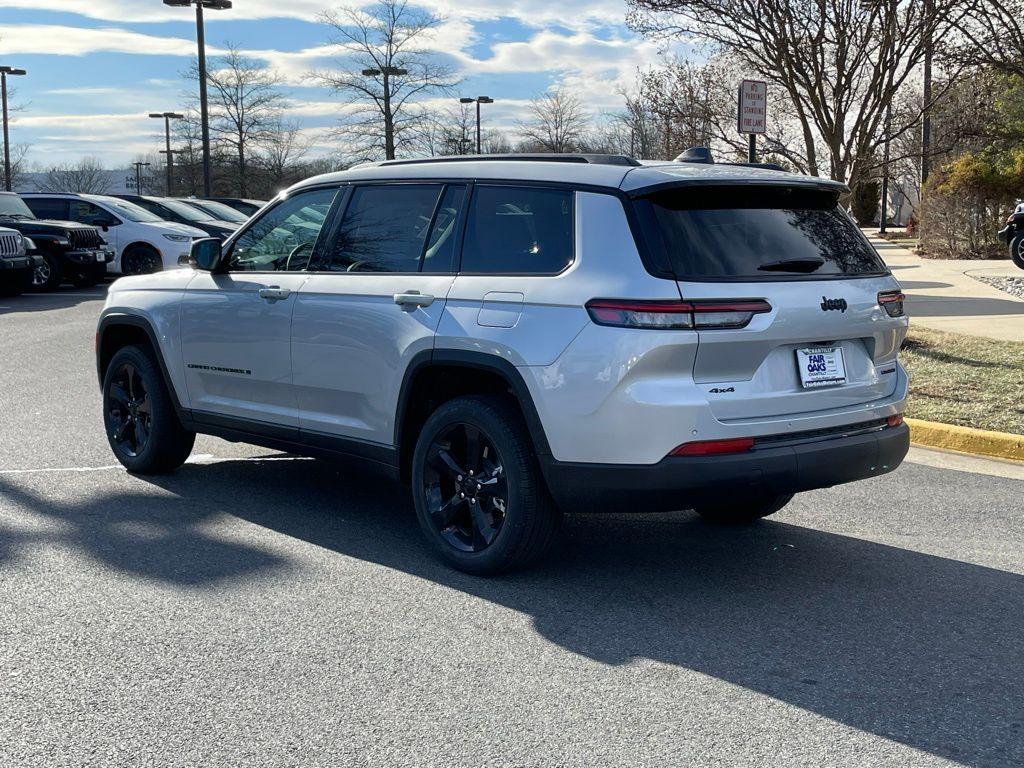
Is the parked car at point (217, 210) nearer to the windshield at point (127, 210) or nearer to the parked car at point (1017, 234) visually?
the windshield at point (127, 210)

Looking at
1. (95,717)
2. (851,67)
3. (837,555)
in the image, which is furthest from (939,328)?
(95,717)

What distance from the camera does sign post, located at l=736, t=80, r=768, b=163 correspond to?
11648 mm

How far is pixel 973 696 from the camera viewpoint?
12.6 feet

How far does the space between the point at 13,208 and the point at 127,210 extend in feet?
7.95

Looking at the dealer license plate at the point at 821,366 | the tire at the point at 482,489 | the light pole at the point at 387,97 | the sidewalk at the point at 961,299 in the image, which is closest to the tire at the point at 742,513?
the dealer license plate at the point at 821,366

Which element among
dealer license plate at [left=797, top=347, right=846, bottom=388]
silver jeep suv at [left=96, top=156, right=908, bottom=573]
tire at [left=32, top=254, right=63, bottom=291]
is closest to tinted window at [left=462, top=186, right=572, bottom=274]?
silver jeep suv at [left=96, top=156, right=908, bottom=573]

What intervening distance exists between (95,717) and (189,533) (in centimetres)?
214

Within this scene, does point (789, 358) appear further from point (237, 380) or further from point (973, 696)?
point (237, 380)

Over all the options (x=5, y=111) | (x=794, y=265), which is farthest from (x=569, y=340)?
(x=5, y=111)

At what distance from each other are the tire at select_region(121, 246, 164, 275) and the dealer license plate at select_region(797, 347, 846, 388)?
20610 millimetres

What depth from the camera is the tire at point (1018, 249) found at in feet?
69.4

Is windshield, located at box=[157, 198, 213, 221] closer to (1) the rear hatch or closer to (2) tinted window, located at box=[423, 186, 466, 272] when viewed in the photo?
(2) tinted window, located at box=[423, 186, 466, 272]

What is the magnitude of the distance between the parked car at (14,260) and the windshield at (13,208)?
1.65 meters

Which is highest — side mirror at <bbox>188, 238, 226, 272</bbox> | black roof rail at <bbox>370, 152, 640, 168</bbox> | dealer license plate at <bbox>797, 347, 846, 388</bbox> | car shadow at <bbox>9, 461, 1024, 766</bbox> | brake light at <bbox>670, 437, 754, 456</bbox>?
black roof rail at <bbox>370, 152, 640, 168</bbox>
